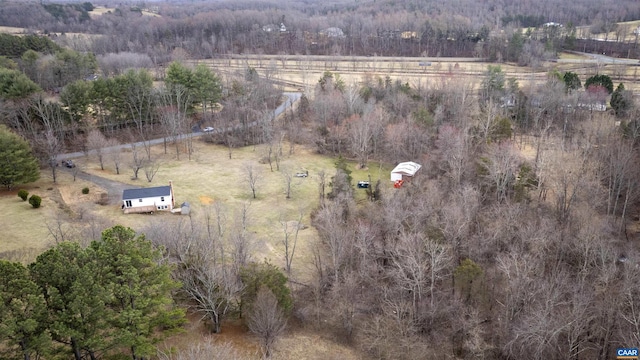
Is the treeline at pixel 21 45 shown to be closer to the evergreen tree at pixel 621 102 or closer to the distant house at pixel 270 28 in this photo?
the distant house at pixel 270 28

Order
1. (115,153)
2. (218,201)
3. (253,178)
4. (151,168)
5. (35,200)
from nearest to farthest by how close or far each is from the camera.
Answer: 1. (35,200)
2. (218,201)
3. (253,178)
4. (151,168)
5. (115,153)

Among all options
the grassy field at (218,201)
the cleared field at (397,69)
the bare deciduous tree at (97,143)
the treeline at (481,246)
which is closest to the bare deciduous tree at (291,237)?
the grassy field at (218,201)

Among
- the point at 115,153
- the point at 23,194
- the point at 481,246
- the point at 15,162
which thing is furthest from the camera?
the point at 115,153

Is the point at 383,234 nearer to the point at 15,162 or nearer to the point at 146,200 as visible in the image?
the point at 146,200

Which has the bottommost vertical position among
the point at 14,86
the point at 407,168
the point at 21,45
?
the point at 407,168

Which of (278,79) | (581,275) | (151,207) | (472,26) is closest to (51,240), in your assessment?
(151,207)

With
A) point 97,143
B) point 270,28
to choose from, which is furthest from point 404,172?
point 270,28

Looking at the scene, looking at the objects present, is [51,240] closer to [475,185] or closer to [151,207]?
[151,207]
